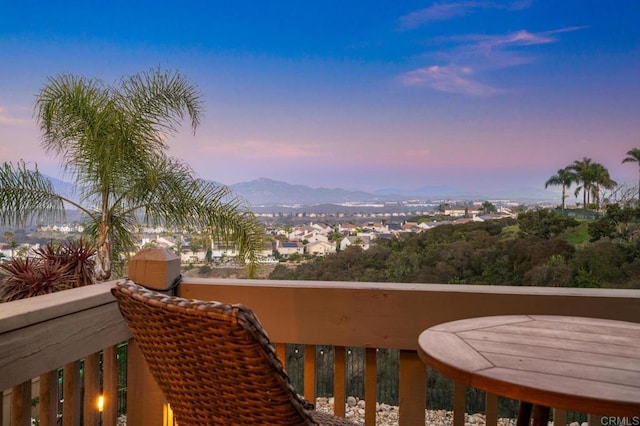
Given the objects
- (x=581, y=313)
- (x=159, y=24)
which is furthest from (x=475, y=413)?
(x=159, y=24)

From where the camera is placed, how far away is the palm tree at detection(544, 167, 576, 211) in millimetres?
7480

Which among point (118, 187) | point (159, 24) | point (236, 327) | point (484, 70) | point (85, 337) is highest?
point (159, 24)

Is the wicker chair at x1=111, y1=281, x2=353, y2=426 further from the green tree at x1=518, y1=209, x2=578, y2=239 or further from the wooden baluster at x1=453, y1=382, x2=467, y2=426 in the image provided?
the green tree at x1=518, y1=209, x2=578, y2=239

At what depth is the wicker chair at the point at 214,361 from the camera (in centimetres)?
82

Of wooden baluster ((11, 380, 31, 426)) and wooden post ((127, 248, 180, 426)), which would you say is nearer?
wooden baluster ((11, 380, 31, 426))

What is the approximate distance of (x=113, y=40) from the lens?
10.0 metres

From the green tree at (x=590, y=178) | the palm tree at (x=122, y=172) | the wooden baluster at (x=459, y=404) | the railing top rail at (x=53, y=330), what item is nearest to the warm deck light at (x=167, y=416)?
the railing top rail at (x=53, y=330)

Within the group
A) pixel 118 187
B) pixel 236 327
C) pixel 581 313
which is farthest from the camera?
pixel 118 187

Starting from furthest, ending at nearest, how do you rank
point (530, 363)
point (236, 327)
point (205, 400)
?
point (530, 363) < point (205, 400) < point (236, 327)

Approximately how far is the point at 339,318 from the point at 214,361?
3.06 ft

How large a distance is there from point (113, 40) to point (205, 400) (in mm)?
10733

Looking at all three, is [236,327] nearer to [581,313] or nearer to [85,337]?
[85,337]

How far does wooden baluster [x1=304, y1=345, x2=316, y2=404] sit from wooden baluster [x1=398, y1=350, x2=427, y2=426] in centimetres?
33

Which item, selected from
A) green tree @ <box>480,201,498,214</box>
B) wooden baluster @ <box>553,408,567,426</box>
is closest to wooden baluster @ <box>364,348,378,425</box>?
wooden baluster @ <box>553,408,567,426</box>
